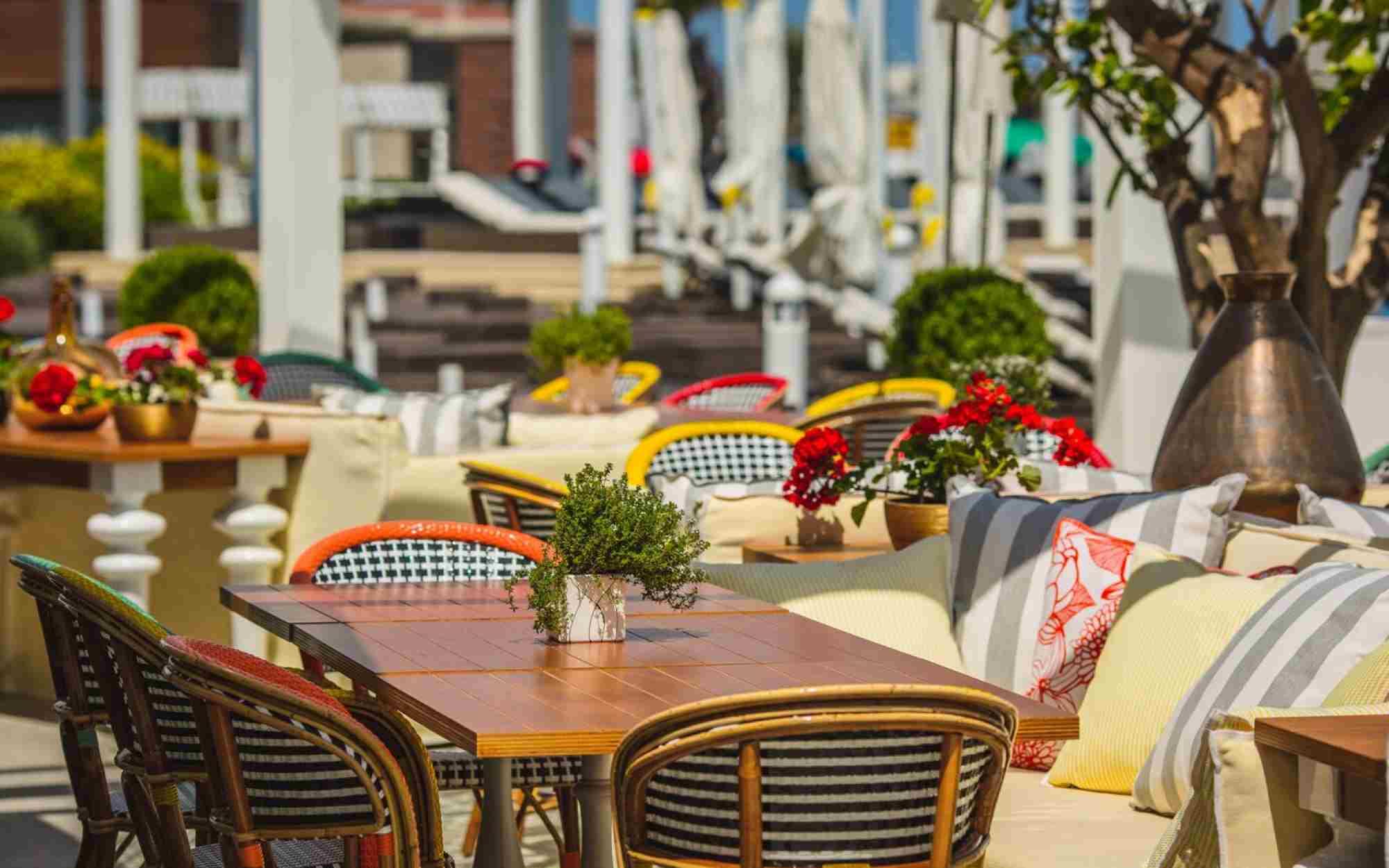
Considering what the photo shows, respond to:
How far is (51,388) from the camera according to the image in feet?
20.8

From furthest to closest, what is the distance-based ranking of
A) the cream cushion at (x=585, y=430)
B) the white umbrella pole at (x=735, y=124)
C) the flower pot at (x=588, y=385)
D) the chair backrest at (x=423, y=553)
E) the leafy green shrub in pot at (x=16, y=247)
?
the leafy green shrub in pot at (x=16, y=247)
the white umbrella pole at (x=735, y=124)
the flower pot at (x=588, y=385)
the cream cushion at (x=585, y=430)
the chair backrest at (x=423, y=553)

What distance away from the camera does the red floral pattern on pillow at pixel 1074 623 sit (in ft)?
12.3

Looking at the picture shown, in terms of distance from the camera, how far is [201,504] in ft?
22.0

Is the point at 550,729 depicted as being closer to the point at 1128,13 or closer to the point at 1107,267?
the point at 1128,13

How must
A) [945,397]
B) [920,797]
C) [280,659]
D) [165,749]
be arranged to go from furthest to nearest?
[945,397] < [280,659] < [165,749] < [920,797]

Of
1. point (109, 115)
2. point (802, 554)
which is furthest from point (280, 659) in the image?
point (109, 115)

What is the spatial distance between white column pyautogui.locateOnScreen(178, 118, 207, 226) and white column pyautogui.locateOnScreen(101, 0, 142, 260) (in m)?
4.75

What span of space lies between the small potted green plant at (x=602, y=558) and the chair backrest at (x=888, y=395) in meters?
3.91

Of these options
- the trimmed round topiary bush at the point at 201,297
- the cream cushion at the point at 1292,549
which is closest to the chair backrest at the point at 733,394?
the cream cushion at the point at 1292,549

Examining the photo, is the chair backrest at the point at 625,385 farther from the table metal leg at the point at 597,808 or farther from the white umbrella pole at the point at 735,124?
the white umbrella pole at the point at 735,124

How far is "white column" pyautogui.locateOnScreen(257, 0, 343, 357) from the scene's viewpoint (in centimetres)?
980

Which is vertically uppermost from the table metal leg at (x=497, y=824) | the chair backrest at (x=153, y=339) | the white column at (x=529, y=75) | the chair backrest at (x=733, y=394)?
the white column at (x=529, y=75)

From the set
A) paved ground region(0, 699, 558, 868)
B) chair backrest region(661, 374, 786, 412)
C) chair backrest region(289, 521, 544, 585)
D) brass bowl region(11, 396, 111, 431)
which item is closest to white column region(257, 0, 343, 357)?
chair backrest region(661, 374, 786, 412)

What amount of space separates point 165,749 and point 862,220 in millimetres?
13792
